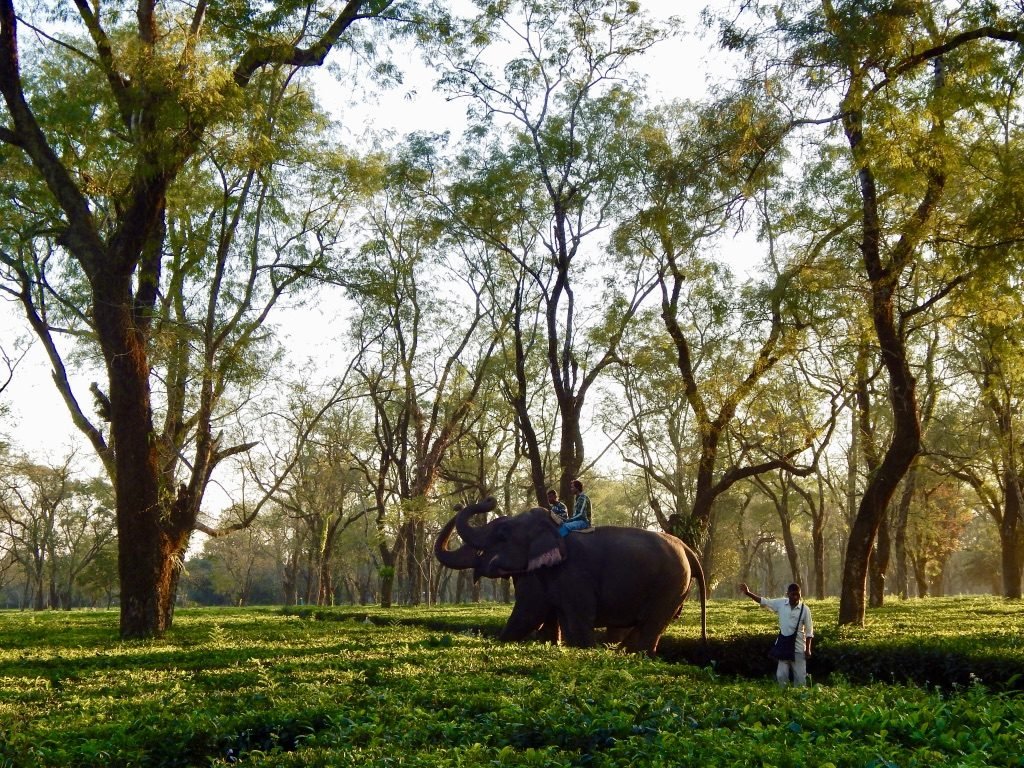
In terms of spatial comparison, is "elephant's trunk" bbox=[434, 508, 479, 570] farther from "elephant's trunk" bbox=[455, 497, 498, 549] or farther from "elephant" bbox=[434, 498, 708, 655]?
"elephant" bbox=[434, 498, 708, 655]

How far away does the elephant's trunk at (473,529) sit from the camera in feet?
47.1

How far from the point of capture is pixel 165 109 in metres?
12.2

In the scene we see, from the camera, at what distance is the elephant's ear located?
13258 mm

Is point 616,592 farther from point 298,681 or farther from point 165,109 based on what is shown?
→ point 165,109

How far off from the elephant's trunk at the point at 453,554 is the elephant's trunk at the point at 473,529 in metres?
0.10

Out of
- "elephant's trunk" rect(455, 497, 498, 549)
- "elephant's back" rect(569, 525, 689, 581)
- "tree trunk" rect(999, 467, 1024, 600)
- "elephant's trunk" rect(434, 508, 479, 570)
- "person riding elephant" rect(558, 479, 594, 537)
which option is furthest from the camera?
"tree trunk" rect(999, 467, 1024, 600)

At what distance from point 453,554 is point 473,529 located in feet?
1.90

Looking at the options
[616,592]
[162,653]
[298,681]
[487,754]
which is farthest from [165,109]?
[487,754]

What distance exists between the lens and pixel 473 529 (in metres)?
14.6

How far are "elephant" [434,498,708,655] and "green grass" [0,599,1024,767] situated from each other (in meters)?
2.19

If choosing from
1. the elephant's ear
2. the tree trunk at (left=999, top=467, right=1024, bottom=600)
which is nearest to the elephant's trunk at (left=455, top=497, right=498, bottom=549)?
the elephant's ear

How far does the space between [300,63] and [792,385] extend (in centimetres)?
1895

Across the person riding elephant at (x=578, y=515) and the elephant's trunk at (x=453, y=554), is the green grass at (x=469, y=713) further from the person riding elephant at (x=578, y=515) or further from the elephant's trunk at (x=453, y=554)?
the elephant's trunk at (x=453, y=554)

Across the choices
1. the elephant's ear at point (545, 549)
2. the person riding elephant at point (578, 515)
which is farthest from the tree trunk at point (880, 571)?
the elephant's ear at point (545, 549)
